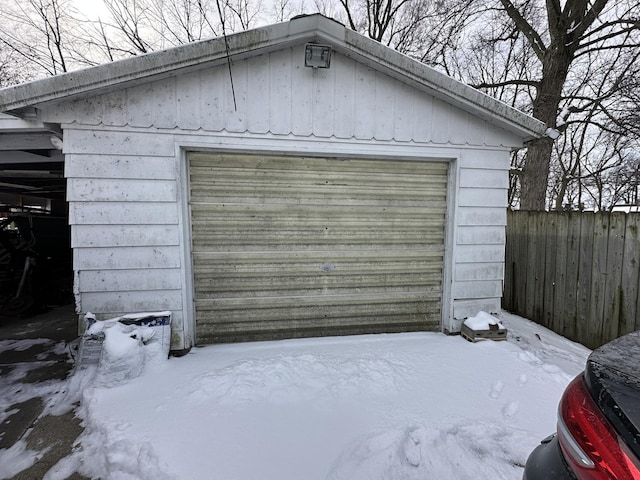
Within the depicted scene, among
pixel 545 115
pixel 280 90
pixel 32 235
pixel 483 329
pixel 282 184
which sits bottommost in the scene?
pixel 483 329

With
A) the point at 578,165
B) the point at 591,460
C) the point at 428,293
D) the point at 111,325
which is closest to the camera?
the point at 591,460

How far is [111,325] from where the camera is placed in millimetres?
3098

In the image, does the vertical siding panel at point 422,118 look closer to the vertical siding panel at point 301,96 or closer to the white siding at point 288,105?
the white siding at point 288,105

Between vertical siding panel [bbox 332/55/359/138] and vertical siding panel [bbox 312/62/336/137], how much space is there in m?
0.05

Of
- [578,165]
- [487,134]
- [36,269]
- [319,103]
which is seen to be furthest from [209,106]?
[578,165]

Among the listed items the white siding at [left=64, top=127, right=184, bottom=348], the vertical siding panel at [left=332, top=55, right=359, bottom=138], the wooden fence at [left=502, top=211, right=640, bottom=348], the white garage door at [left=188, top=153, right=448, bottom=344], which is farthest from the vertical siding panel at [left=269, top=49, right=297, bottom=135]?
the wooden fence at [left=502, top=211, right=640, bottom=348]

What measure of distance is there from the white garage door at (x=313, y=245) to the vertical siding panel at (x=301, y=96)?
1.24 feet

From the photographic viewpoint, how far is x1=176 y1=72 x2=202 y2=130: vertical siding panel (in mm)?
3274

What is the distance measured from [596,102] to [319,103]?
8.84m

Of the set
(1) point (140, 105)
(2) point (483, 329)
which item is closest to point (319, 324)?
(2) point (483, 329)

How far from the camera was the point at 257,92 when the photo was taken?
3.38 m

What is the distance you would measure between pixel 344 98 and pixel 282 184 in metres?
1.18

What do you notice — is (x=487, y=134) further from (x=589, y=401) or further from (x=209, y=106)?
(x=589, y=401)

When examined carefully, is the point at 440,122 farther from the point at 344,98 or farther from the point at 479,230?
the point at 479,230
